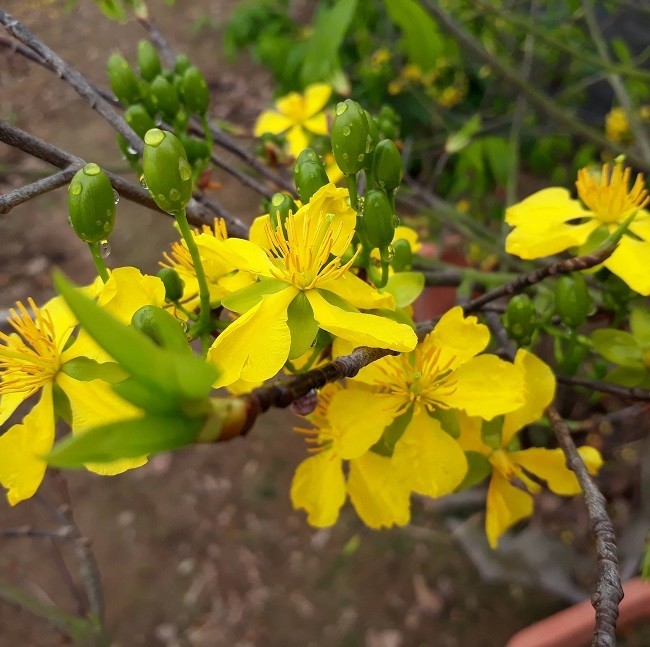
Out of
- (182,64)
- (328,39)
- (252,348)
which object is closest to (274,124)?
(328,39)

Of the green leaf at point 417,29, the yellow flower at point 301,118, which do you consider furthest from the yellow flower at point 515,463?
the yellow flower at point 301,118

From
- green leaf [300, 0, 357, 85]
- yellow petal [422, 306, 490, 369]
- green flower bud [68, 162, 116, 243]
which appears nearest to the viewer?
green flower bud [68, 162, 116, 243]

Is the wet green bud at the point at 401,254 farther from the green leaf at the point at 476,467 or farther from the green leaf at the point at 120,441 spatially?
the green leaf at the point at 120,441

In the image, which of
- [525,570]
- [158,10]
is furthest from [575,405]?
[158,10]

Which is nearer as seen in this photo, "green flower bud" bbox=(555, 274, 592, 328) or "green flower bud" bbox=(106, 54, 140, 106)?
"green flower bud" bbox=(555, 274, 592, 328)

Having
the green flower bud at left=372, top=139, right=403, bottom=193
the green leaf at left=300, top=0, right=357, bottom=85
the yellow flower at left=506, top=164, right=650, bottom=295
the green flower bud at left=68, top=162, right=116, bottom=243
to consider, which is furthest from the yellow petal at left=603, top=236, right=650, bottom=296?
the green leaf at left=300, top=0, right=357, bottom=85

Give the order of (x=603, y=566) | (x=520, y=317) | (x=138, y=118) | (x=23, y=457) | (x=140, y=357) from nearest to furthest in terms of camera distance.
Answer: (x=140, y=357), (x=603, y=566), (x=23, y=457), (x=520, y=317), (x=138, y=118)

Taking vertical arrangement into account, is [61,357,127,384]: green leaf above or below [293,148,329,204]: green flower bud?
below

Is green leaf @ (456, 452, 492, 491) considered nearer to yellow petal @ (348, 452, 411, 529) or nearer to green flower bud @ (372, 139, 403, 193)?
yellow petal @ (348, 452, 411, 529)

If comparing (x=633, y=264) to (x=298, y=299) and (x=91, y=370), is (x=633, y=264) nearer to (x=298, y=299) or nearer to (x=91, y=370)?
(x=298, y=299)
